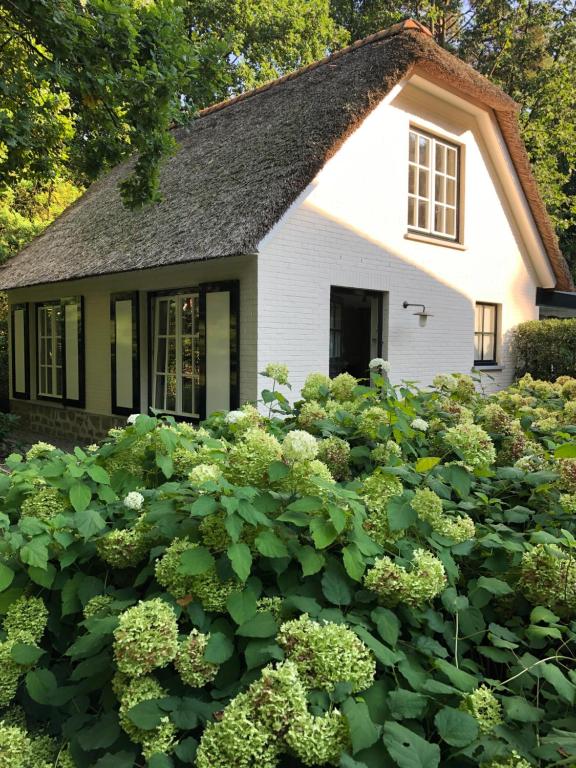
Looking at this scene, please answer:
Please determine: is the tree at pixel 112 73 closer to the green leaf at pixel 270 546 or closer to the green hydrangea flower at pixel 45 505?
the green hydrangea flower at pixel 45 505

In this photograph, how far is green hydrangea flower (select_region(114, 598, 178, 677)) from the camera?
124cm

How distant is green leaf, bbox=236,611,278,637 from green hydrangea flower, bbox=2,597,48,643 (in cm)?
54

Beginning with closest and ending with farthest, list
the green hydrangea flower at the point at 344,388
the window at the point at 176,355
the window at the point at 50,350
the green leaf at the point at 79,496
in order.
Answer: the green leaf at the point at 79,496
the green hydrangea flower at the point at 344,388
the window at the point at 176,355
the window at the point at 50,350

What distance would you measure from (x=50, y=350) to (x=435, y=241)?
738 cm

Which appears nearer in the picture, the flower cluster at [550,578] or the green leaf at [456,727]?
the green leaf at [456,727]

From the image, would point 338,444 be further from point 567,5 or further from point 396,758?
point 567,5

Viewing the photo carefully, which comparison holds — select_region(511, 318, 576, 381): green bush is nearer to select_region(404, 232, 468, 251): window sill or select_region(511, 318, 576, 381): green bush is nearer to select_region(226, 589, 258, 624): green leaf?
select_region(404, 232, 468, 251): window sill

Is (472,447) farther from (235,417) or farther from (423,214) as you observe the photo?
(423,214)

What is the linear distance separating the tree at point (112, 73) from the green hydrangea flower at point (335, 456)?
487 centimetres

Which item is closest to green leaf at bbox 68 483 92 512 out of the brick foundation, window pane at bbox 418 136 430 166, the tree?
the tree

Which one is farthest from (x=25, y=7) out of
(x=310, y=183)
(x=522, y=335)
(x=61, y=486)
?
(x=522, y=335)

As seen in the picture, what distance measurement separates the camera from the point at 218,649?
51.3 inches

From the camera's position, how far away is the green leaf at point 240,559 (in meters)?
1.31

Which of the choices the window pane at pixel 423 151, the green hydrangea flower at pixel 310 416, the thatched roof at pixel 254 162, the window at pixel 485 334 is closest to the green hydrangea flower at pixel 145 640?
the green hydrangea flower at pixel 310 416
